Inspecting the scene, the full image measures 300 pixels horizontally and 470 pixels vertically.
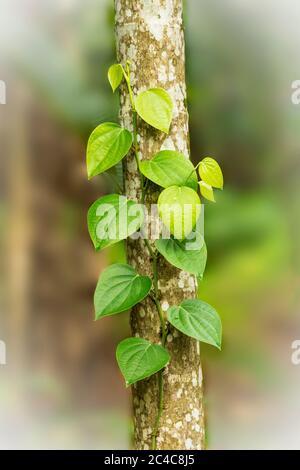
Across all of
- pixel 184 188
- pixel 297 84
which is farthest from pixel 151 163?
pixel 297 84

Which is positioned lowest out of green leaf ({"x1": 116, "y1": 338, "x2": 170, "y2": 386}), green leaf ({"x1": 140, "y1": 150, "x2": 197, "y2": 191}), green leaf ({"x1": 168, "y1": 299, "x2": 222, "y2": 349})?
green leaf ({"x1": 116, "y1": 338, "x2": 170, "y2": 386})

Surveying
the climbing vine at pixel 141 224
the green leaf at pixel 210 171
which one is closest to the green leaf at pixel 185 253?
the climbing vine at pixel 141 224

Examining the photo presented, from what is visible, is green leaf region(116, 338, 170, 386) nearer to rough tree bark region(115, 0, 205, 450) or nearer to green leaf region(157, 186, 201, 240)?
rough tree bark region(115, 0, 205, 450)

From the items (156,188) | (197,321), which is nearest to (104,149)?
(156,188)

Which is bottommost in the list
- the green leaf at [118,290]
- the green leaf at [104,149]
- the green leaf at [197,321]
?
the green leaf at [197,321]

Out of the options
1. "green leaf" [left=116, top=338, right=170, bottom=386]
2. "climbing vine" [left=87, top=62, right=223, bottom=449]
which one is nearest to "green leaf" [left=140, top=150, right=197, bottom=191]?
"climbing vine" [left=87, top=62, right=223, bottom=449]

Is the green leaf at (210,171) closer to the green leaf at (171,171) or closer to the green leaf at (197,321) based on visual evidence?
the green leaf at (171,171)
